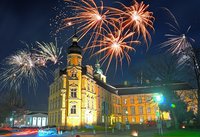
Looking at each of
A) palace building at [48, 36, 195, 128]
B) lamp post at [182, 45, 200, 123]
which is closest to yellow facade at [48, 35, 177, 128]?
palace building at [48, 36, 195, 128]

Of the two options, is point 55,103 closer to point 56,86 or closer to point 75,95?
point 56,86

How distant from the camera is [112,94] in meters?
81.9

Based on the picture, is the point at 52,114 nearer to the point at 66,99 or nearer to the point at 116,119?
the point at 66,99

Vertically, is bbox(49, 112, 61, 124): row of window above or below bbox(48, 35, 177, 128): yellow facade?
below

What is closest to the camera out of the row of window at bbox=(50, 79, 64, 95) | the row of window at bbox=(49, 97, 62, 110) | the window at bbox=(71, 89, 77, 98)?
the window at bbox=(71, 89, 77, 98)

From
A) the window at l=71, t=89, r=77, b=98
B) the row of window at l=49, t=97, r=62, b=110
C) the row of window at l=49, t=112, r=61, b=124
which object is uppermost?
the window at l=71, t=89, r=77, b=98

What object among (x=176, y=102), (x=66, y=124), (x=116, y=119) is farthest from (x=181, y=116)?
(x=116, y=119)

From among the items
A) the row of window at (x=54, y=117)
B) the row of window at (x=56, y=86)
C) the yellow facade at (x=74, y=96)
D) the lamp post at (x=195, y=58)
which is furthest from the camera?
the row of window at (x=56, y=86)

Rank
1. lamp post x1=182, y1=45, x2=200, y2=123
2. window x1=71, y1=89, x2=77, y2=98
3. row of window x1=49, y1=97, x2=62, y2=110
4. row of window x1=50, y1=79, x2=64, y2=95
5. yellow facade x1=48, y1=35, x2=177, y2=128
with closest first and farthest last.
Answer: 1. lamp post x1=182, y1=45, x2=200, y2=123
2. yellow facade x1=48, y1=35, x2=177, y2=128
3. window x1=71, y1=89, x2=77, y2=98
4. row of window x1=49, y1=97, x2=62, y2=110
5. row of window x1=50, y1=79, x2=64, y2=95

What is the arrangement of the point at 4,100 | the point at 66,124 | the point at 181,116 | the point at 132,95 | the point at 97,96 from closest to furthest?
the point at 181,116 < the point at 66,124 < the point at 97,96 < the point at 4,100 < the point at 132,95

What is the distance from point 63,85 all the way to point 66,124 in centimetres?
956

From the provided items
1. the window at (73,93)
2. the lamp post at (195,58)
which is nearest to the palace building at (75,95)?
the window at (73,93)

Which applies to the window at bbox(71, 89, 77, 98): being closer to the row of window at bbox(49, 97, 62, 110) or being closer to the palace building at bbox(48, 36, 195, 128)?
the palace building at bbox(48, 36, 195, 128)

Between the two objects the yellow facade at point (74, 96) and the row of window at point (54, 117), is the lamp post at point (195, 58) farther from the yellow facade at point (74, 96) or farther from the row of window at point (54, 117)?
the row of window at point (54, 117)
